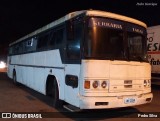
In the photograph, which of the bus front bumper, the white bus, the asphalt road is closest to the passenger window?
the white bus

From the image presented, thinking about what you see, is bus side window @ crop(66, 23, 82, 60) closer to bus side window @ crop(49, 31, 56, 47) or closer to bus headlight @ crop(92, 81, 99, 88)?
bus headlight @ crop(92, 81, 99, 88)

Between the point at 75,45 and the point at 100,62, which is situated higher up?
the point at 75,45

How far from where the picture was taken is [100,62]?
7.93 metres

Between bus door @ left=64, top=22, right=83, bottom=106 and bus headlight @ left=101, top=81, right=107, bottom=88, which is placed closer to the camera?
bus headlight @ left=101, top=81, right=107, bottom=88

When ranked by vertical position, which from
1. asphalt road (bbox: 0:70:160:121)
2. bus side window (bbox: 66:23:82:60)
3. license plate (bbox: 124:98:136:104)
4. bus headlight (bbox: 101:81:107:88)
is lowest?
asphalt road (bbox: 0:70:160:121)

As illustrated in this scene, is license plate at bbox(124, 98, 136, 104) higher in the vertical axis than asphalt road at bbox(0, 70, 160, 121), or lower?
higher

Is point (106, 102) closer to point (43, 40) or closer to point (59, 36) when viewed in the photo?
point (59, 36)

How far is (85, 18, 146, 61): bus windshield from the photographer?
7.93 m

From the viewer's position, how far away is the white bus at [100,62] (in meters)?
7.85

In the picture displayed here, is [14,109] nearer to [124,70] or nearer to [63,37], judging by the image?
[63,37]

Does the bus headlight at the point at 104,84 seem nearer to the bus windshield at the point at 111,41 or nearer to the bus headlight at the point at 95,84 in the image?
the bus headlight at the point at 95,84

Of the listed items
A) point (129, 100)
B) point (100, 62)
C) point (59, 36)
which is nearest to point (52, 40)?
point (59, 36)

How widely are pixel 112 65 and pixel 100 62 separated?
409 millimetres

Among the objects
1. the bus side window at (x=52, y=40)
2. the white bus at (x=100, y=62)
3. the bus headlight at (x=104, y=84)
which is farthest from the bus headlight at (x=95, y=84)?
the bus side window at (x=52, y=40)
